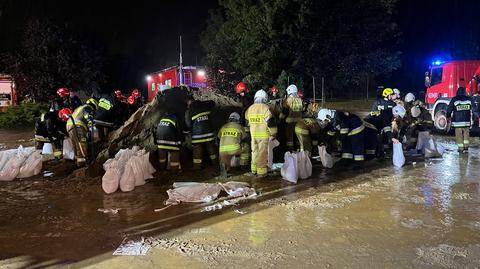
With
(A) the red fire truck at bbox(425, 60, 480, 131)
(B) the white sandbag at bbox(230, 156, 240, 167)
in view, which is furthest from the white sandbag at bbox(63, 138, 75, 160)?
(A) the red fire truck at bbox(425, 60, 480, 131)

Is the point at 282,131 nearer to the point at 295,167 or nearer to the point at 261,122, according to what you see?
the point at 261,122

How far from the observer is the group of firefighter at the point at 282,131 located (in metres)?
8.52

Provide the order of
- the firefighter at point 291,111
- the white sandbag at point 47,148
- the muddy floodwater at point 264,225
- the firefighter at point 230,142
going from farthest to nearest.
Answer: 1. the white sandbag at point 47,148
2. the firefighter at point 291,111
3. the firefighter at point 230,142
4. the muddy floodwater at point 264,225

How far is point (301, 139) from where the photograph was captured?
9.77 metres

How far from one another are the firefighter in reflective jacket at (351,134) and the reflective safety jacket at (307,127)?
47 cm

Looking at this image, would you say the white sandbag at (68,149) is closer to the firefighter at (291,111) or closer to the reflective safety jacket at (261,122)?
the reflective safety jacket at (261,122)

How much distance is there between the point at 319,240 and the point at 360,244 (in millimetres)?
453

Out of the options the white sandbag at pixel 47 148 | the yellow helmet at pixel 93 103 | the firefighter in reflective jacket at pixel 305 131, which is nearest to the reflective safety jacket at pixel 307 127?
the firefighter in reflective jacket at pixel 305 131

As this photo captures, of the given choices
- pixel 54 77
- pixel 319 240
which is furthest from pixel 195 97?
pixel 54 77

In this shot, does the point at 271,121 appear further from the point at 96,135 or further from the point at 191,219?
the point at 96,135

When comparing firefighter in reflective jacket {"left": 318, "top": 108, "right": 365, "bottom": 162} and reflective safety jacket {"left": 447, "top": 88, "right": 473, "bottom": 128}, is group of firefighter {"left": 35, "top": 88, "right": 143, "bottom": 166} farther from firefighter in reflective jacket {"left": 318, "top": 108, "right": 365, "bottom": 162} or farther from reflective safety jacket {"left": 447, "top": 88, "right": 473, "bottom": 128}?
reflective safety jacket {"left": 447, "top": 88, "right": 473, "bottom": 128}

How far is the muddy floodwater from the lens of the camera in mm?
4598

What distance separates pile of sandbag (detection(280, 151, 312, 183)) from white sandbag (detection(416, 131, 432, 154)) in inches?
150

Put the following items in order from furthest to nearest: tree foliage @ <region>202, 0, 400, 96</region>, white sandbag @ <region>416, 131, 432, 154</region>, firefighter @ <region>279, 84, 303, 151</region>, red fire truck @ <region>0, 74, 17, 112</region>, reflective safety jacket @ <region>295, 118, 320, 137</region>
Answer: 1. red fire truck @ <region>0, 74, 17, 112</region>
2. tree foliage @ <region>202, 0, 400, 96</region>
3. white sandbag @ <region>416, 131, 432, 154</region>
4. firefighter @ <region>279, 84, 303, 151</region>
5. reflective safety jacket @ <region>295, 118, 320, 137</region>
